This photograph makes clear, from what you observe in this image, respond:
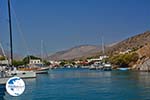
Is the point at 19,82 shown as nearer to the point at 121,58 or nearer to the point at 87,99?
the point at 87,99

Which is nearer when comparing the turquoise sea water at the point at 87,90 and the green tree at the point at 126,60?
the turquoise sea water at the point at 87,90

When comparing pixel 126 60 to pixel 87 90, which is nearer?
pixel 87 90

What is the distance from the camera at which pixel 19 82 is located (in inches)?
350

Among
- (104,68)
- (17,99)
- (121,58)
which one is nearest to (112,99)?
(17,99)

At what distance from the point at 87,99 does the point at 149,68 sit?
343 ft
